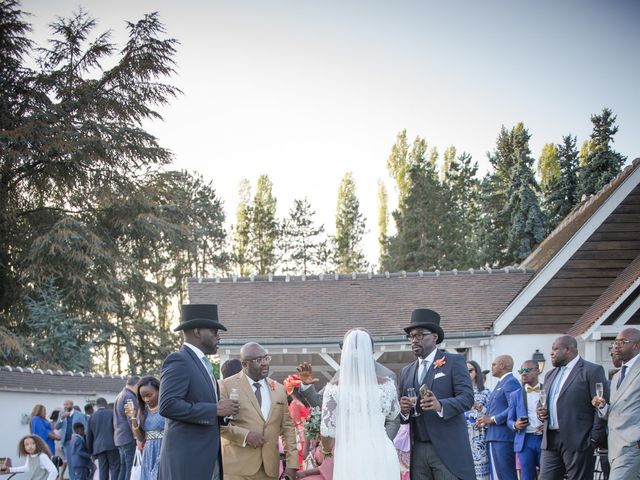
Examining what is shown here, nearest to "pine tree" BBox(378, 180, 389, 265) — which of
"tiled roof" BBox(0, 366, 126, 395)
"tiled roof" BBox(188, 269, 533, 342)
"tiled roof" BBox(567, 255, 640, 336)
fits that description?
"tiled roof" BBox(0, 366, 126, 395)

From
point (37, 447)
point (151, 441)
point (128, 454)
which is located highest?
point (151, 441)

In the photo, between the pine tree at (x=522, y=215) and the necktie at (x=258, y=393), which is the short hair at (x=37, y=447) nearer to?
the necktie at (x=258, y=393)

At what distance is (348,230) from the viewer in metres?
69.9

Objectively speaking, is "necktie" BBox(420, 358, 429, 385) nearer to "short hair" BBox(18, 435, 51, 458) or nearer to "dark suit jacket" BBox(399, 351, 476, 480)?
"dark suit jacket" BBox(399, 351, 476, 480)

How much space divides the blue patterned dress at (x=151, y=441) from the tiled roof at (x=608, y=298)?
13.2 m

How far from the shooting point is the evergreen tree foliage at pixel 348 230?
227 feet

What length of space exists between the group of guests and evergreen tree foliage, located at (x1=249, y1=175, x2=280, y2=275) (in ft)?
186

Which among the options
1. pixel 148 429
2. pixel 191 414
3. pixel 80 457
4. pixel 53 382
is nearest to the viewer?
pixel 191 414

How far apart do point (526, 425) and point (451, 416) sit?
4100 millimetres

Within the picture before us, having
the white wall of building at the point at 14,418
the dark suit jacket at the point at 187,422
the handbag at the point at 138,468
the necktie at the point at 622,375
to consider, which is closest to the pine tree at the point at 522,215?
the white wall of building at the point at 14,418

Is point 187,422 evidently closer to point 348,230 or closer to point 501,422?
point 501,422

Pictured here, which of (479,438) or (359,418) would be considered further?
(479,438)

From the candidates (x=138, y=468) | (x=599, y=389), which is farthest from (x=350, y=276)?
(x=599, y=389)

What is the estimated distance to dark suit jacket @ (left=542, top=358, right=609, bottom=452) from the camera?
9508 mm
